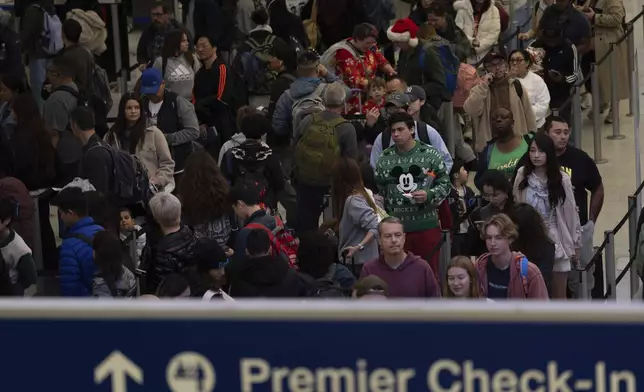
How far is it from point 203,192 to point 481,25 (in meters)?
6.85

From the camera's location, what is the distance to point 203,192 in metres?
9.98

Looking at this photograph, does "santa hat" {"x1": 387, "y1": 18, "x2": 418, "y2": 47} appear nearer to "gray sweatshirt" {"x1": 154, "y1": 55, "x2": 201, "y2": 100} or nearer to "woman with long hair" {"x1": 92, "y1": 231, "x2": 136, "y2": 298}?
"gray sweatshirt" {"x1": 154, "y1": 55, "x2": 201, "y2": 100}

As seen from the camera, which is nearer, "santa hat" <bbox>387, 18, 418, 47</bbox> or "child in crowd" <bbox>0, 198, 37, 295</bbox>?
"child in crowd" <bbox>0, 198, 37, 295</bbox>

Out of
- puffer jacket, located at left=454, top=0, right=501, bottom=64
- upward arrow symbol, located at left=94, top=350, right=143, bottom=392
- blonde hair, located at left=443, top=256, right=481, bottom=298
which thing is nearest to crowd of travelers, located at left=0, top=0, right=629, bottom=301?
blonde hair, located at left=443, top=256, right=481, bottom=298

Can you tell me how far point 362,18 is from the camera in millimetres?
16844

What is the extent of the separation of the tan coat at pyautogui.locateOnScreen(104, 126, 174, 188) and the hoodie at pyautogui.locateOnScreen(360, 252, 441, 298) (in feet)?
10.2

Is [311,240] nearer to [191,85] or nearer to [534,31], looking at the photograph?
[191,85]

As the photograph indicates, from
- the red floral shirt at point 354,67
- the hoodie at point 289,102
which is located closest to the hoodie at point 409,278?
the hoodie at point 289,102

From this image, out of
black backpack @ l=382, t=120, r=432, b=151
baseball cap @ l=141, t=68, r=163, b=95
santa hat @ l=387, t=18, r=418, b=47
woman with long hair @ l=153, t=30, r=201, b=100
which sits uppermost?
santa hat @ l=387, t=18, r=418, b=47

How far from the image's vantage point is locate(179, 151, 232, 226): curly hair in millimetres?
9961

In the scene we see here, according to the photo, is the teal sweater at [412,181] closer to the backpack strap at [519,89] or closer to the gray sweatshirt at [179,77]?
the backpack strap at [519,89]

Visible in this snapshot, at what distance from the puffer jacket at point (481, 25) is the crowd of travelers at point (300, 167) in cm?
62

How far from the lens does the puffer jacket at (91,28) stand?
50.3 feet

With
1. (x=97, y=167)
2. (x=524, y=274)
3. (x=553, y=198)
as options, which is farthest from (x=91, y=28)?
(x=524, y=274)
